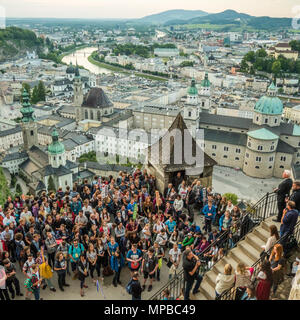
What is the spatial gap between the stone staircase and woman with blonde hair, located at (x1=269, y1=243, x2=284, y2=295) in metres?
1.04

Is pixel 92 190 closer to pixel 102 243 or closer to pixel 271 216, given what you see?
pixel 102 243

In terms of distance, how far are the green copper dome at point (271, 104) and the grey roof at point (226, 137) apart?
12.4 feet

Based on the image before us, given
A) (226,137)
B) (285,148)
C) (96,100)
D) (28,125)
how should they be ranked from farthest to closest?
(96,100) < (226,137) < (28,125) < (285,148)

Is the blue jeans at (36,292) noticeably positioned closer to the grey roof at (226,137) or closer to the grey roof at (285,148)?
the grey roof at (226,137)

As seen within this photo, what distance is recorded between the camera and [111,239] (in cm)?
796

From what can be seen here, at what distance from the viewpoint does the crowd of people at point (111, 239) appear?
7.64 m

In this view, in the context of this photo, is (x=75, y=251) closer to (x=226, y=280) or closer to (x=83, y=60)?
(x=226, y=280)

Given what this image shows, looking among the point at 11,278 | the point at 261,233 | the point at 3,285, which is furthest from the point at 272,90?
the point at 3,285

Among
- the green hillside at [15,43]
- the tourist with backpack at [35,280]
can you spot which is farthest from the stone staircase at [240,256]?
the green hillside at [15,43]

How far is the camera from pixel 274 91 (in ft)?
137

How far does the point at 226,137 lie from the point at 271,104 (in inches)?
256

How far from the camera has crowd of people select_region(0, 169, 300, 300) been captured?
764 cm
